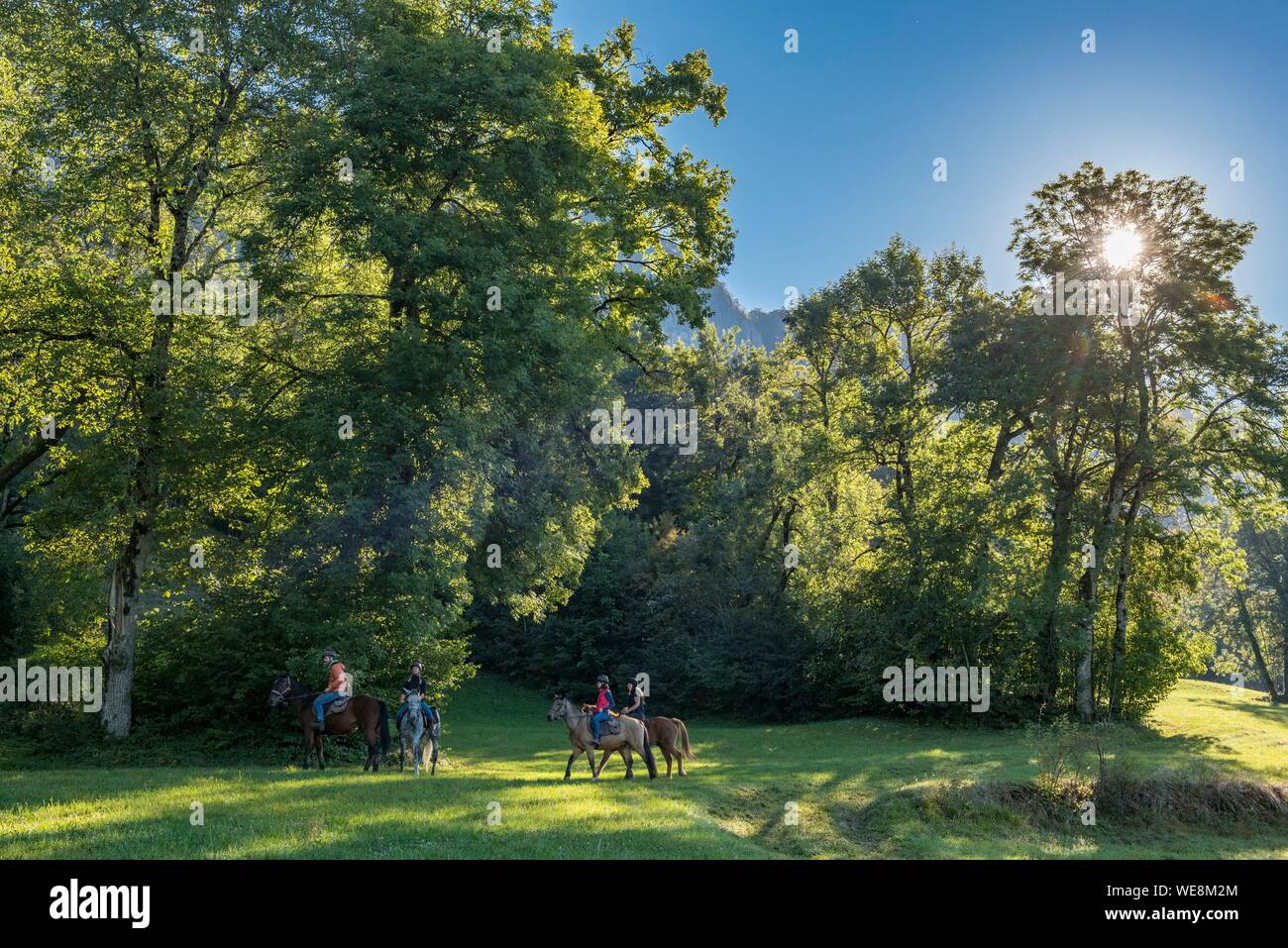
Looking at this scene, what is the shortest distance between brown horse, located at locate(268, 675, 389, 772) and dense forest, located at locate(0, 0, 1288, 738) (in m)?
1.18

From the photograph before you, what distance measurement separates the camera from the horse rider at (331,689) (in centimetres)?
1816

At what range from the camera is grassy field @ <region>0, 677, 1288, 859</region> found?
10.6 m

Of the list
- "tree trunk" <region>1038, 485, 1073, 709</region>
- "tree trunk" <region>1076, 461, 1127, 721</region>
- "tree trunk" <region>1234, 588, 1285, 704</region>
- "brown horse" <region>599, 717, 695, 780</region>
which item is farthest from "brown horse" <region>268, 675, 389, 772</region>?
"tree trunk" <region>1234, 588, 1285, 704</region>

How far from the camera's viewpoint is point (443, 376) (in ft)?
71.6

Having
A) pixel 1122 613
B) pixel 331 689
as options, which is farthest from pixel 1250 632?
pixel 331 689

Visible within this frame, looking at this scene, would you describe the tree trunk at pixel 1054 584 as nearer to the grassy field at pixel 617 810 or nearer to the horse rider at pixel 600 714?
the grassy field at pixel 617 810

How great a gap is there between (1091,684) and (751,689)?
14595mm

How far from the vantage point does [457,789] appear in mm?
15375

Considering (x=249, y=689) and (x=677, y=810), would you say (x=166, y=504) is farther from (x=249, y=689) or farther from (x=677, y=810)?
(x=677, y=810)

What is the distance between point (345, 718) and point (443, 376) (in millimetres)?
8143

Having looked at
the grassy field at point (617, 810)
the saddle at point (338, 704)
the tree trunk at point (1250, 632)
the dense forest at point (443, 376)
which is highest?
the dense forest at point (443, 376)

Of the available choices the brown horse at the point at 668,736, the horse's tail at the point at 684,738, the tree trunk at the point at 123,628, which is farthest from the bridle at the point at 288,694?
the horse's tail at the point at 684,738

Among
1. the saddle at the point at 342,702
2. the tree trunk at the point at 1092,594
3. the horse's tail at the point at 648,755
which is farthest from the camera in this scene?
the tree trunk at the point at 1092,594

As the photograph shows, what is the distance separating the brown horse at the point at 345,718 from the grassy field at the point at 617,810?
0.99m
